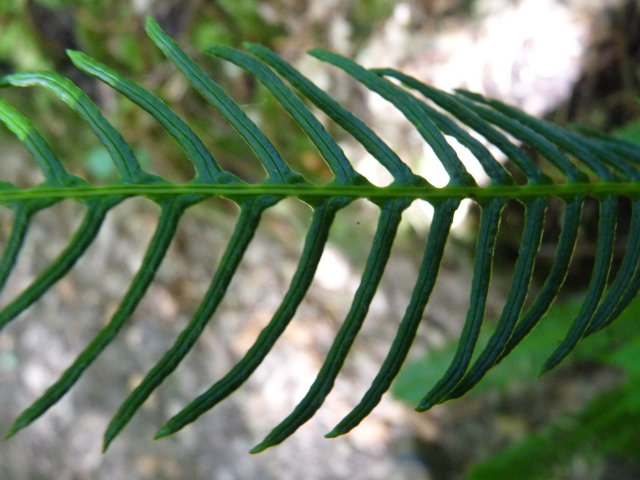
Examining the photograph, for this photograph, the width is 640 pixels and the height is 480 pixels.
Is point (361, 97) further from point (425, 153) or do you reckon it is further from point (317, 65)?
point (425, 153)

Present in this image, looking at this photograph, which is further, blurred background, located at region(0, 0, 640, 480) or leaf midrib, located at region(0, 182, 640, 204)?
blurred background, located at region(0, 0, 640, 480)

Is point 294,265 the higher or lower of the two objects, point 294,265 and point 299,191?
the higher

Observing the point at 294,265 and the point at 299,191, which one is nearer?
the point at 299,191

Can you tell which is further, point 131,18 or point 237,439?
point 237,439

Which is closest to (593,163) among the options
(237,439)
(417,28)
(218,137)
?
(417,28)
